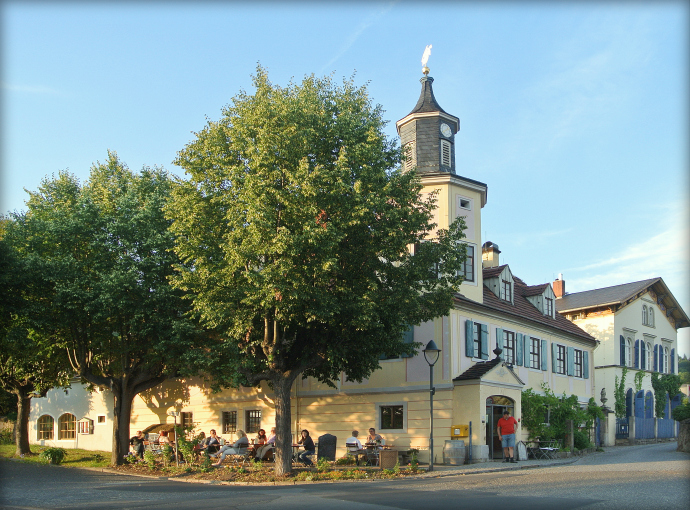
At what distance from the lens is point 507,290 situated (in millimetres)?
31688

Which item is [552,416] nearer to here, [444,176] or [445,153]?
[444,176]

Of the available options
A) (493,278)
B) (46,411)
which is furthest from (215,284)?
(46,411)

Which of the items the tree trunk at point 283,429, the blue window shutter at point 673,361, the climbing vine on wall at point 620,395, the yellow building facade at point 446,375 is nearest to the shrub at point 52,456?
the yellow building facade at point 446,375

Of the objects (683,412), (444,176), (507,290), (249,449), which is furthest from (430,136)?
(683,412)

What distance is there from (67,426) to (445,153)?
89.5 feet

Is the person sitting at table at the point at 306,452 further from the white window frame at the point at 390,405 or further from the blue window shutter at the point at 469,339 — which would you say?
the blue window shutter at the point at 469,339

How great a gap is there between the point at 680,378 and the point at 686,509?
40.7 meters

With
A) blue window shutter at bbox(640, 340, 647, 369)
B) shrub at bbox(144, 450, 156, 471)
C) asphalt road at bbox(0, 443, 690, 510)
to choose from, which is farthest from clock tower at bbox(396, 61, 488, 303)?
blue window shutter at bbox(640, 340, 647, 369)

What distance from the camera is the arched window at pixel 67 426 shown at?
1556 inches

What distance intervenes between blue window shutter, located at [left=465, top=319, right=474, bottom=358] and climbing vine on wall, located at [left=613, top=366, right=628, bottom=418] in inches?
712

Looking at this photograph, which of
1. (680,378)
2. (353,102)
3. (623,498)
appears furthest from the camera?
(680,378)

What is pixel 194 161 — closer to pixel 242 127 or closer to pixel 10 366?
pixel 242 127

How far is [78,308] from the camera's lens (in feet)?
78.4

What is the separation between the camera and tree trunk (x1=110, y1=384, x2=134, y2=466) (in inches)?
1037
